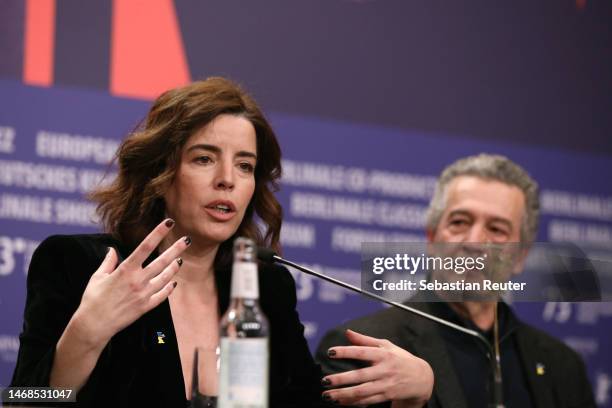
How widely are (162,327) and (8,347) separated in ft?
3.64

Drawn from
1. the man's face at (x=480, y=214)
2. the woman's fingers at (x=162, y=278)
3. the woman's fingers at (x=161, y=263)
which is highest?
the man's face at (x=480, y=214)

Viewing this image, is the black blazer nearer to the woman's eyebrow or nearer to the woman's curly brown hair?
the woman's curly brown hair

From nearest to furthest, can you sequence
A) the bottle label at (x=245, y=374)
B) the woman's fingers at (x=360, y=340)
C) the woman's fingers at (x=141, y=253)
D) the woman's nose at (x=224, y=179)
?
the bottle label at (x=245, y=374)
the woman's fingers at (x=141, y=253)
the woman's fingers at (x=360, y=340)
the woman's nose at (x=224, y=179)

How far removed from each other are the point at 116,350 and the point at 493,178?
1817 mm

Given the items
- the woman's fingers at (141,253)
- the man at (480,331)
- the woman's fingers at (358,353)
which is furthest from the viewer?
the man at (480,331)

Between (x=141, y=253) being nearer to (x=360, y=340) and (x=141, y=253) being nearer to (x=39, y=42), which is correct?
(x=360, y=340)

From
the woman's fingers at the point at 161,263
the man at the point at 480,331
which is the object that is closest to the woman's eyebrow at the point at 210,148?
the man at the point at 480,331

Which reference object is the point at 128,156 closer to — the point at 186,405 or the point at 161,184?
the point at 161,184

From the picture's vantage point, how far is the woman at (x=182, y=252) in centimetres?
223

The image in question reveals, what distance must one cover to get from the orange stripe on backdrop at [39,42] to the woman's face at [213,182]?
40.2 inches

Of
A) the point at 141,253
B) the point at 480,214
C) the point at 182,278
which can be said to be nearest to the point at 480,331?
the point at 480,214

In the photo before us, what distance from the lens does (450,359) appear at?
3057mm

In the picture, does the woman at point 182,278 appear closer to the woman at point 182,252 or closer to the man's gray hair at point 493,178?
the woman at point 182,252

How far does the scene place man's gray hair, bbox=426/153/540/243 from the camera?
355cm
